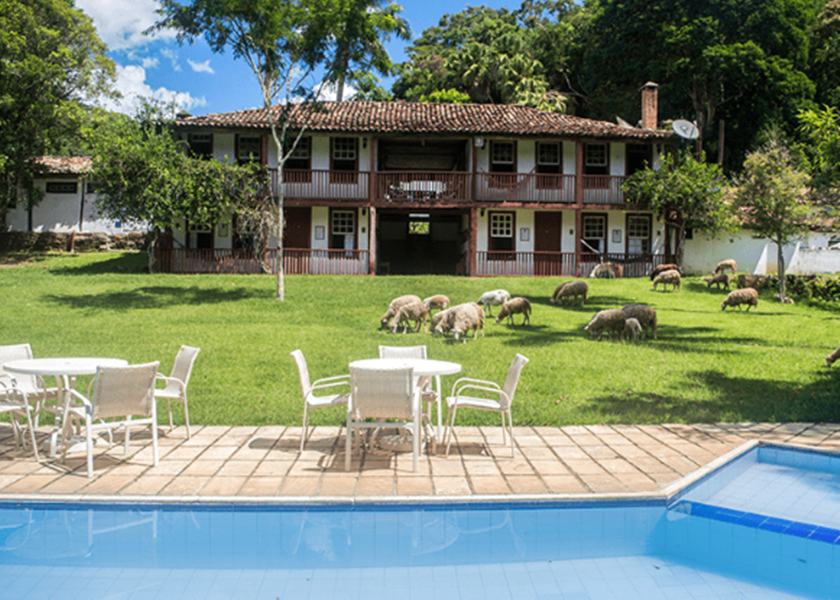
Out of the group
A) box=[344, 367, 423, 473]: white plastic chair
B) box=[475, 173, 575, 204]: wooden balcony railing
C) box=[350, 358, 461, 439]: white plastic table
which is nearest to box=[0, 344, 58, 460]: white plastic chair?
box=[344, 367, 423, 473]: white plastic chair

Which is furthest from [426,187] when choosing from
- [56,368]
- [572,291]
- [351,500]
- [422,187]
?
[351,500]

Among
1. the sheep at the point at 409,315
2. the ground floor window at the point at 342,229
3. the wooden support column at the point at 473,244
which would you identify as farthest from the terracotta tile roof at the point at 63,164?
the sheep at the point at 409,315

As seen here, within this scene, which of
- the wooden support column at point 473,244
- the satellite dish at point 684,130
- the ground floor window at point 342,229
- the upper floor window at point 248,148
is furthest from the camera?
the satellite dish at point 684,130

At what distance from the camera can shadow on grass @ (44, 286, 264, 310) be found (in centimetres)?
1457

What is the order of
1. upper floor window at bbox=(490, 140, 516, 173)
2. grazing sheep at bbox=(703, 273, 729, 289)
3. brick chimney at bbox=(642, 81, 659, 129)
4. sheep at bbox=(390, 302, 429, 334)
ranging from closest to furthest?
1. sheep at bbox=(390, 302, 429, 334)
2. grazing sheep at bbox=(703, 273, 729, 289)
3. upper floor window at bbox=(490, 140, 516, 173)
4. brick chimney at bbox=(642, 81, 659, 129)

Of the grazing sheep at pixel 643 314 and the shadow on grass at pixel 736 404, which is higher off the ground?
the grazing sheep at pixel 643 314

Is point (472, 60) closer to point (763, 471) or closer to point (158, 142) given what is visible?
point (158, 142)

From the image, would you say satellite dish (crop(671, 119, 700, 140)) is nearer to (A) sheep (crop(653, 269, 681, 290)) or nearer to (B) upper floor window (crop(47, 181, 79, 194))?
(A) sheep (crop(653, 269, 681, 290))

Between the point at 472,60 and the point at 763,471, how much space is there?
3111 centimetres

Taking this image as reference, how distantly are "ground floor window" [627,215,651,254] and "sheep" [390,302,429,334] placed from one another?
14.3 meters

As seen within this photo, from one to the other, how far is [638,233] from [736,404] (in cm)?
1734

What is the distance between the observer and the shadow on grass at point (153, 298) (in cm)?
1457

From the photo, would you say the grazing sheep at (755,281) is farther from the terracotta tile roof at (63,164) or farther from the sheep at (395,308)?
the terracotta tile roof at (63,164)

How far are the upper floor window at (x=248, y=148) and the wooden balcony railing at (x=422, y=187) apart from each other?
4.70m
